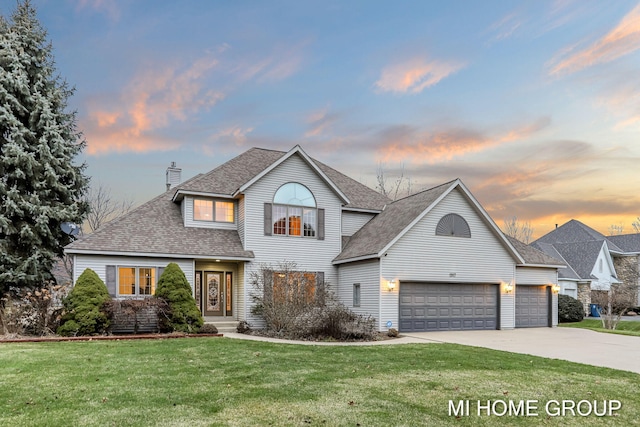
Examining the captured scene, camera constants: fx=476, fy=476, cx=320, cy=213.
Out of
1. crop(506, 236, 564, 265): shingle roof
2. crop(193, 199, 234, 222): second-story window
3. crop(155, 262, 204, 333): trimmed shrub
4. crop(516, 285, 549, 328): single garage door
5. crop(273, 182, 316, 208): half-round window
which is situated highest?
crop(273, 182, 316, 208): half-round window

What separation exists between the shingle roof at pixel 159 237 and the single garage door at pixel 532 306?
12.0 meters

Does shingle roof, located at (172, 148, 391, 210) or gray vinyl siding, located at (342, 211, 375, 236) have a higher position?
shingle roof, located at (172, 148, 391, 210)

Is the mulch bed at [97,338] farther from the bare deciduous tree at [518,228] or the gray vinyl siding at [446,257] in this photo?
the bare deciduous tree at [518,228]

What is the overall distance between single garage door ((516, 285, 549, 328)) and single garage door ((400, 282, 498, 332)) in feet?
5.44

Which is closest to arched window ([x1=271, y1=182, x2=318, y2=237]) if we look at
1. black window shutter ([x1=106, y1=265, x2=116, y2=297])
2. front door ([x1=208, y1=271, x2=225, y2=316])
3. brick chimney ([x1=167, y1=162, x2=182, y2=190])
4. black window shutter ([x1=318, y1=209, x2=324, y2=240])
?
black window shutter ([x1=318, y1=209, x2=324, y2=240])

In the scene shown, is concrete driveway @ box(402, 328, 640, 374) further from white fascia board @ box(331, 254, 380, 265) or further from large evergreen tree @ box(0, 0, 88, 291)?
large evergreen tree @ box(0, 0, 88, 291)

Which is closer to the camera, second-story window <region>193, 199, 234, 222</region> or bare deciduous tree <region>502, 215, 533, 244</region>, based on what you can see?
second-story window <region>193, 199, 234, 222</region>

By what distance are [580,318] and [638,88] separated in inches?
553

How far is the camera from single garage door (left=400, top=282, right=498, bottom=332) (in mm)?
18297

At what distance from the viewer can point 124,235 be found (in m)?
17.6

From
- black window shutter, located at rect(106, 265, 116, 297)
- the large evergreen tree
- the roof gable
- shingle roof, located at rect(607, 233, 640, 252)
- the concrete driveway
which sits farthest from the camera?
shingle roof, located at rect(607, 233, 640, 252)

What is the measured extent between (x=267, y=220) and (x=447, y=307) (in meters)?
8.02

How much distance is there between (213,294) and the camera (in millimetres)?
19391

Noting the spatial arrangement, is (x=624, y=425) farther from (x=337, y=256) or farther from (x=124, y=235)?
(x=124, y=235)
